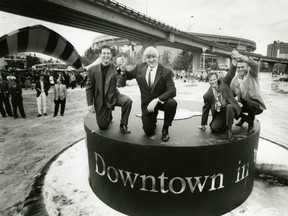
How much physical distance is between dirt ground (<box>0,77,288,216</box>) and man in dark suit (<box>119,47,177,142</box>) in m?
2.45

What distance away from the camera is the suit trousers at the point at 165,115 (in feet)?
10.6

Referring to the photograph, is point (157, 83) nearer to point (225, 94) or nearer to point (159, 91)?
point (159, 91)

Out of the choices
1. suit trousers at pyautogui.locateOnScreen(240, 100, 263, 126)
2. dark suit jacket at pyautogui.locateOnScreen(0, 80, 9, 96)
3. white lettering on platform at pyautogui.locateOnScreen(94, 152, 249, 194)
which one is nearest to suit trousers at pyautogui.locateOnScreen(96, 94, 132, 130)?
white lettering on platform at pyautogui.locateOnScreen(94, 152, 249, 194)

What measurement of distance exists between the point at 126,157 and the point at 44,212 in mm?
1514

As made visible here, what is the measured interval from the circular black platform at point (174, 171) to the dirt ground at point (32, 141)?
1.60 metres

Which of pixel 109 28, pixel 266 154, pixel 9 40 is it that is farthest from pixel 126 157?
pixel 109 28

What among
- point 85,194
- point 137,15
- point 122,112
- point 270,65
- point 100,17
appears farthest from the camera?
point 270,65

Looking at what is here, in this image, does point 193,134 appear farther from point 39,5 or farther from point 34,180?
point 39,5

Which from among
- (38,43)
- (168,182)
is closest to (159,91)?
(168,182)

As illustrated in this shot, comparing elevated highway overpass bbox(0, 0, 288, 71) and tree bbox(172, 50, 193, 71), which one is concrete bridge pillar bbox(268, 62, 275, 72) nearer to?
tree bbox(172, 50, 193, 71)

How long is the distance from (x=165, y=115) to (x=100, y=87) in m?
1.12

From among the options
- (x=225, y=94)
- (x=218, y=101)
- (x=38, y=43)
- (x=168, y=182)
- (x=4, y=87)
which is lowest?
(x=168, y=182)

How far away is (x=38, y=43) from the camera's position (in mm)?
15484

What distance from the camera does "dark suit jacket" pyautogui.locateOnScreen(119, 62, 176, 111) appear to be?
333cm
